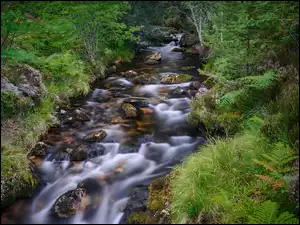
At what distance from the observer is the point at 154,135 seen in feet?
29.3

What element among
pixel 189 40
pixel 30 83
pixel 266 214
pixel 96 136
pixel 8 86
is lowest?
pixel 96 136

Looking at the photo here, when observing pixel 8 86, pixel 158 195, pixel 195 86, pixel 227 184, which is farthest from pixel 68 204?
pixel 195 86

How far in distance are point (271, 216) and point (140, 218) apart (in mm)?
2336

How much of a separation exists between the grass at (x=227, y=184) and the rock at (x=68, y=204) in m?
1.96

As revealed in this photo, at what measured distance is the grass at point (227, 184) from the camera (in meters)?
4.37

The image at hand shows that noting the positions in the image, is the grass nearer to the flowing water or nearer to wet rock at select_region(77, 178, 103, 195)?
the flowing water

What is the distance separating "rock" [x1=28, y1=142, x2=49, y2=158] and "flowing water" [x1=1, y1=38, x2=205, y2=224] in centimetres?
17

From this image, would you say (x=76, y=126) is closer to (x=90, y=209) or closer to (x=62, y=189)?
(x=62, y=189)

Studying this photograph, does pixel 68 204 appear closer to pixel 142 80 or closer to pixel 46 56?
pixel 142 80

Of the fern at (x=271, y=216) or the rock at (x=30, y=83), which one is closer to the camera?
the fern at (x=271, y=216)

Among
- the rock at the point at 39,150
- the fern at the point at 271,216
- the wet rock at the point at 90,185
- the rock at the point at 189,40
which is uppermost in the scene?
the fern at the point at 271,216

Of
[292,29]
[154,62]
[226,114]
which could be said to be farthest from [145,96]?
[292,29]

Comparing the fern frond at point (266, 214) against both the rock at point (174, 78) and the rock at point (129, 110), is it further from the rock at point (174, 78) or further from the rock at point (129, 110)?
the rock at point (174, 78)

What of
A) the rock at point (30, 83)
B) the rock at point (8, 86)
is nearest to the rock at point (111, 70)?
the rock at point (30, 83)
